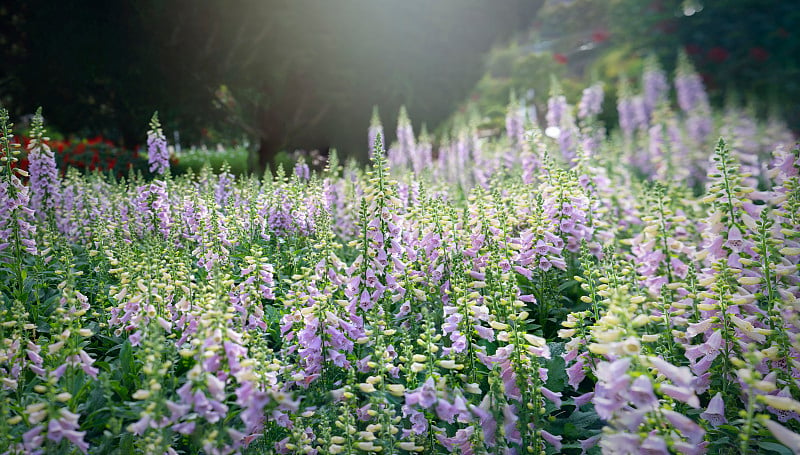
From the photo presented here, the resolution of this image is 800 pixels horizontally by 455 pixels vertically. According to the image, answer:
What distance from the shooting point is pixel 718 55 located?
67.4ft

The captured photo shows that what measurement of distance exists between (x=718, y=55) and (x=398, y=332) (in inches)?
864

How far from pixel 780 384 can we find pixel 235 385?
10.1 ft

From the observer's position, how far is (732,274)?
3301 millimetres

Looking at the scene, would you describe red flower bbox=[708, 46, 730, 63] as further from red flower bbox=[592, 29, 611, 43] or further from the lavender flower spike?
the lavender flower spike

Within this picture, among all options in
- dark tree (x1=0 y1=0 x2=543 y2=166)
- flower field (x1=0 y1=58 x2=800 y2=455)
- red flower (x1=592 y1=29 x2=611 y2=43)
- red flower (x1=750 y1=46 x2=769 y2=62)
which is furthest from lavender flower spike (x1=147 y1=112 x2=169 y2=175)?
red flower (x1=592 y1=29 x2=611 y2=43)

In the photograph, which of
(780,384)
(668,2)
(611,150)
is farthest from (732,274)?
(668,2)

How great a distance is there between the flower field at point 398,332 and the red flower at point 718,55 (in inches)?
737

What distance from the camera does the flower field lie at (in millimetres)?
2527

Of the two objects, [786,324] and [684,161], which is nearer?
[786,324]

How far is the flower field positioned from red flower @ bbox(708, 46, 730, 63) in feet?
61.4

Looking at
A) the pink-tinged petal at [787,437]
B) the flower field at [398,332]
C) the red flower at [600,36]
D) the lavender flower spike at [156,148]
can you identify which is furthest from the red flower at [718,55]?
the pink-tinged petal at [787,437]

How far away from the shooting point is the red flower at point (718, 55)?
2053 centimetres

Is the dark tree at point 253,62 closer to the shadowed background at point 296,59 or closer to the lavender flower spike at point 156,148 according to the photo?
the shadowed background at point 296,59

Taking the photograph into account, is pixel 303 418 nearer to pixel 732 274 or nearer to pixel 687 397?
pixel 687 397
